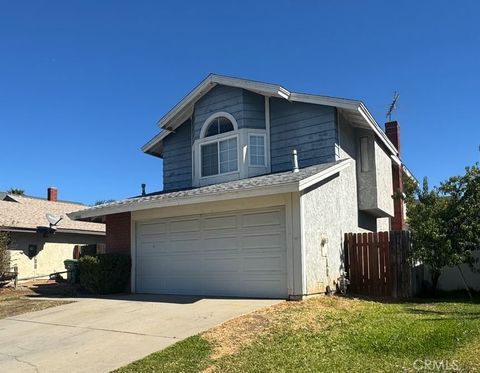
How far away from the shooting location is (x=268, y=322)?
9.29m

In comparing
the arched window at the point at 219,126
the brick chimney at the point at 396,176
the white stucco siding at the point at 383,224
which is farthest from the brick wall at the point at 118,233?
the brick chimney at the point at 396,176

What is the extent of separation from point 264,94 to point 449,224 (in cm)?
685

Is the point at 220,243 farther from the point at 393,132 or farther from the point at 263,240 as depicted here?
the point at 393,132

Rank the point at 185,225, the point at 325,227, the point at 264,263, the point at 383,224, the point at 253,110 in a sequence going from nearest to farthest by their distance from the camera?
the point at 264,263
the point at 325,227
the point at 185,225
the point at 253,110
the point at 383,224

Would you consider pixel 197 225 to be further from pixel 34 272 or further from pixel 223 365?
pixel 34 272

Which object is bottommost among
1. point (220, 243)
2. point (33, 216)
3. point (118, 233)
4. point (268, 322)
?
point (268, 322)

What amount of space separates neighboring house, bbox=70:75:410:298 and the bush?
0.49m

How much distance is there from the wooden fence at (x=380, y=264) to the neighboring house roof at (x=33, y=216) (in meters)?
14.4

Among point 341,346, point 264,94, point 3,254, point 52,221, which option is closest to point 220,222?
point 264,94

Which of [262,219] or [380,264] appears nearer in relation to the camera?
[262,219]

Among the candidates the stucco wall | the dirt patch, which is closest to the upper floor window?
the dirt patch

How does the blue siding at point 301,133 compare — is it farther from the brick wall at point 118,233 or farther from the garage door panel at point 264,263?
the brick wall at point 118,233

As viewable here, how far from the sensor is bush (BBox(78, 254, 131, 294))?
1530 cm

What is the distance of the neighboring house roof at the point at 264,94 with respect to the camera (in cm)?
1473
